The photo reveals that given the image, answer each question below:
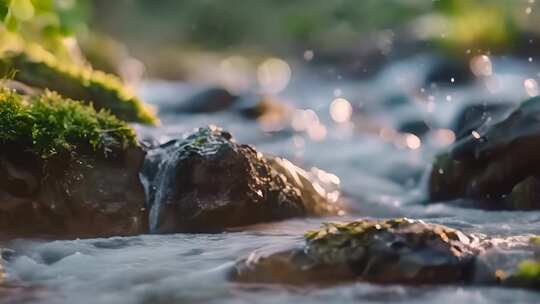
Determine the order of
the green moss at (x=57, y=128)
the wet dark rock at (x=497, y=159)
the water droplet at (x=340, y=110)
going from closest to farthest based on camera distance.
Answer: the green moss at (x=57, y=128) → the wet dark rock at (x=497, y=159) → the water droplet at (x=340, y=110)

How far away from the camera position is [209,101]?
10938 millimetres

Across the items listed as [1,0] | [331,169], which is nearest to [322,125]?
[331,169]

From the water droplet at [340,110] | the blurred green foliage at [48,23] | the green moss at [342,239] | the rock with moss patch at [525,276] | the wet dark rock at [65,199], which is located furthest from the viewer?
the water droplet at [340,110]

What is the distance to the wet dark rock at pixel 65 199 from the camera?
14.9 feet

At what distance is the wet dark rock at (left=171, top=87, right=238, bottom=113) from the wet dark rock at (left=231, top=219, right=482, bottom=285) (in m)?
7.19

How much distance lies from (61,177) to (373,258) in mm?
2289

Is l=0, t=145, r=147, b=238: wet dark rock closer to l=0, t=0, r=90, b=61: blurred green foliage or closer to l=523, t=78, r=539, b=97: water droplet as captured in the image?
l=0, t=0, r=90, b=61: blurred green foliage

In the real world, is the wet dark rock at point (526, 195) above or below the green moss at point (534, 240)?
above

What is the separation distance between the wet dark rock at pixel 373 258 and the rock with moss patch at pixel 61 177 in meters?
1.47

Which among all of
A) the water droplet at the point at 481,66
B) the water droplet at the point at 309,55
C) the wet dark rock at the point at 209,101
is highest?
the water droplet at the point at 309,55

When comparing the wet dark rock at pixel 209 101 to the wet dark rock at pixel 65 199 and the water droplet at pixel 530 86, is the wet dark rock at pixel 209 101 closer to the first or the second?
the water droplet at pixel 530 86

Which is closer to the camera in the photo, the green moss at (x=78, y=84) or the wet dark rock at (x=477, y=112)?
the green moss at (x=78, y=84)

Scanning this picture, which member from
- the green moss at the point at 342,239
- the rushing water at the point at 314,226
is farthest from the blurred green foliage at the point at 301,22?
the green moss at the point at 342,239

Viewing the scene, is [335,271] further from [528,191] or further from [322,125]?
[322,125]
